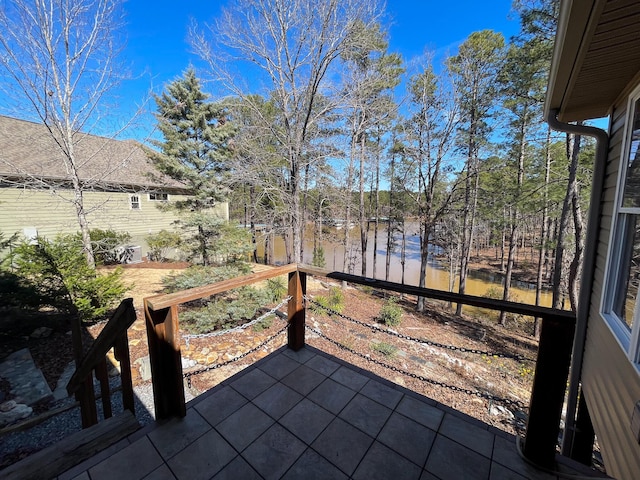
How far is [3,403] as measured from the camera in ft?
10.1

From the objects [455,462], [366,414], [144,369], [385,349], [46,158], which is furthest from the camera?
[46,158]

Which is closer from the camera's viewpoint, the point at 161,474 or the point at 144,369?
the point at 161,474

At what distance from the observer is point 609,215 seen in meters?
2.24

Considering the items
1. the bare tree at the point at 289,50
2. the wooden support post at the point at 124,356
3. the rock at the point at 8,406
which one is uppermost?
the bare tree at the point at 289,50

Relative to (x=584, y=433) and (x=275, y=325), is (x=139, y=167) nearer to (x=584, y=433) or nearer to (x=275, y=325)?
(x=275, y=325)

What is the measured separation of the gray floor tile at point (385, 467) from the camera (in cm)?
150

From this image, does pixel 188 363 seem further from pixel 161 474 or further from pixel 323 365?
pixel 161 474

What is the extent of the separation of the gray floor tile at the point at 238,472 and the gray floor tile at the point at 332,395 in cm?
66

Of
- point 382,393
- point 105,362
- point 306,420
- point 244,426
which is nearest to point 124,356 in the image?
point 105,362

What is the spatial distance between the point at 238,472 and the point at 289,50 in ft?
25.4

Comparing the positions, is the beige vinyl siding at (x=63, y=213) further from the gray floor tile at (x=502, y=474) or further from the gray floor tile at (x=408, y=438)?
the gray floor tile at (x=502, y=474)

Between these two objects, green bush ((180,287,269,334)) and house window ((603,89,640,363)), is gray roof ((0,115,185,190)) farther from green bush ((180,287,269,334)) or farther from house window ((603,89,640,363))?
house window ((603,89,640,363))

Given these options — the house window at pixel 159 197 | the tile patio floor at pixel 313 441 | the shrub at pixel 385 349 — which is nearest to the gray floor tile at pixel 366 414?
the tile patio floor at pixel 313 441

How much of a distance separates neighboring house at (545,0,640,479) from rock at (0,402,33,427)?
5164mm
